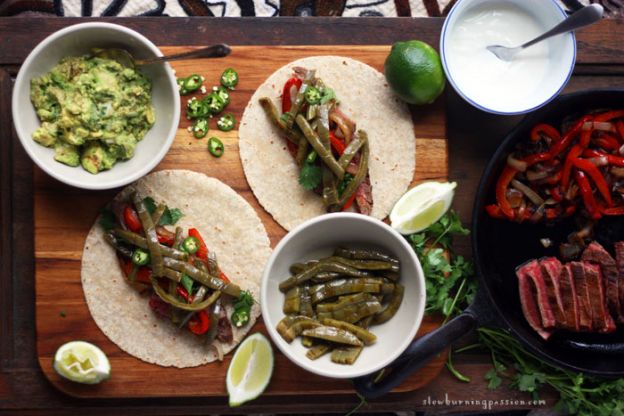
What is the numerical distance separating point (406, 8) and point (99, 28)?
69.0 inches

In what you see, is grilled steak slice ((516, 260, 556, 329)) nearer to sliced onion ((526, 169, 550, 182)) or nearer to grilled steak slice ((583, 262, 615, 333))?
grilled steak slice ((583, 262, 615, 333))

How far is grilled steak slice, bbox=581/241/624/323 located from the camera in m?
3.52

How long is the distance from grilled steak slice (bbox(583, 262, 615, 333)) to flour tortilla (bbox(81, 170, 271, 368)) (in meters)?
1.56

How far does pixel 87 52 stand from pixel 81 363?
145cm

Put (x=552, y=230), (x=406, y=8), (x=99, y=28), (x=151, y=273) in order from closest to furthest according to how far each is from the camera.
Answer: (x=99, y=28) → (x=151, y=273) → (x=552, y=230) → (x=406, y=8)

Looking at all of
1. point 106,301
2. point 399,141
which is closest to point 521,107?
point 399,141

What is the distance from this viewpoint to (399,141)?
356cm

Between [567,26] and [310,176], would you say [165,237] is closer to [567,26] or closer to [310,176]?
[310,176]

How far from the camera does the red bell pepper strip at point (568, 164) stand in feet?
11.5

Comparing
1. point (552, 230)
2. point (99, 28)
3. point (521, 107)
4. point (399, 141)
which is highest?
point (99, 28)

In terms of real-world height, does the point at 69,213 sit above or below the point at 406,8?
below

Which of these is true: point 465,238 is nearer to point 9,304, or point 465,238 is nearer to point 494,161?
point 494,161

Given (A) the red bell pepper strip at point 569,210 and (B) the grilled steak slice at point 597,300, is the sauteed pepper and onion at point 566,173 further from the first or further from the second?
(B) the grilled steak slice at point 597,300

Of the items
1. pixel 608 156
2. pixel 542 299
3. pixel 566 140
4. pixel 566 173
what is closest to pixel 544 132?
pixel 566 140
